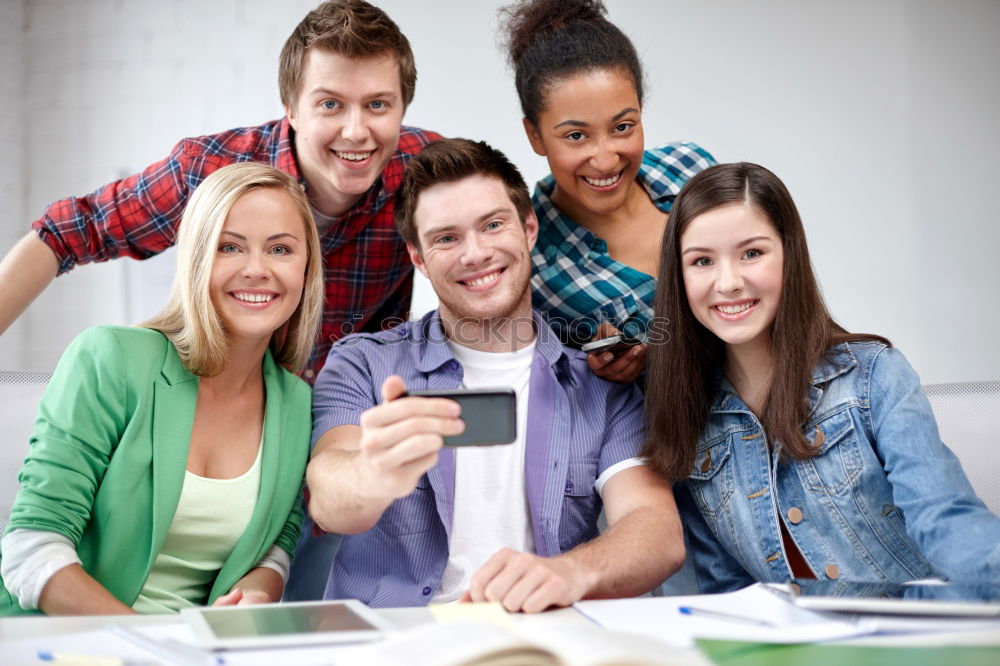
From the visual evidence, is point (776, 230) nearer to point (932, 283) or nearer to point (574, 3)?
point (574, 3)

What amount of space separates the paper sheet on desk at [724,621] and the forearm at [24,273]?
5.70 feet

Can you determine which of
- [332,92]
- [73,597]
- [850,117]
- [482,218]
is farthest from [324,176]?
[850,117]

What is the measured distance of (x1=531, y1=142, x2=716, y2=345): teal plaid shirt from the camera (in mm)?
2256

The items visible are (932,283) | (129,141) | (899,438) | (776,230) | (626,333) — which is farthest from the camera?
(129,141)

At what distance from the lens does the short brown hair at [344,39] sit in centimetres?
225

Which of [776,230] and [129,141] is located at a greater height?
[129,141]

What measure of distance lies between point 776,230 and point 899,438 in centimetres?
46

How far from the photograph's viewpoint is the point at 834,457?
1722mm

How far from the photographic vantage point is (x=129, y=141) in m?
4.42

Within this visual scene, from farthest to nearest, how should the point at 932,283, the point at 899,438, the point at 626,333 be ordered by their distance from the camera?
1. the point at 932,283
2. the point at 626,333
3. the point at 899,438

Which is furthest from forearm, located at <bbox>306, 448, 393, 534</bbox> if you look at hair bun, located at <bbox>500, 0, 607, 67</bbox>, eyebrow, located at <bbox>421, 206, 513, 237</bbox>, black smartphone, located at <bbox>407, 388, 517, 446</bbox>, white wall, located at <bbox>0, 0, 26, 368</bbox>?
white wall, located at <bbox>0, 0, 26, 368</bbox>

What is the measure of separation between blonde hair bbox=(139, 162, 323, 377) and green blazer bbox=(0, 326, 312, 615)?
0.17 feet

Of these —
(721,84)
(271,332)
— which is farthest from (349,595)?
(721,84)

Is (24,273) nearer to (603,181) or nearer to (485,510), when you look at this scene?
(485,510)
